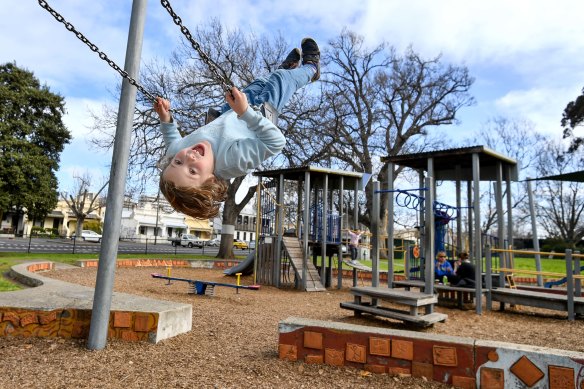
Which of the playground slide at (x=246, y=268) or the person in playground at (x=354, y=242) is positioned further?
the playground slide at (x=246, y=268)

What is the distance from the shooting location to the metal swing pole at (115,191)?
3.85 m

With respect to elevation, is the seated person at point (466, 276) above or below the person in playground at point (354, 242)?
below

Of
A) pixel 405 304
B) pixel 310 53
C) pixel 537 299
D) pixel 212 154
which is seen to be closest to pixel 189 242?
pixel 537 299

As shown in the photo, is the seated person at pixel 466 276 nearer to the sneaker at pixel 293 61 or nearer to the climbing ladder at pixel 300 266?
the climbing ladder at pixel 300 266

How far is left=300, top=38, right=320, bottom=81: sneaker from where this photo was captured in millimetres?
3128

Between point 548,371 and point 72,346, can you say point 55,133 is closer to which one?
point 72,346

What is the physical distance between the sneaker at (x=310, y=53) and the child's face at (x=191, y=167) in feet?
4.73

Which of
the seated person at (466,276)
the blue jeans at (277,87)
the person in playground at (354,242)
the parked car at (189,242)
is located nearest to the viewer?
the blue jeans at (277,87)

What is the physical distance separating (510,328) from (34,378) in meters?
6.59

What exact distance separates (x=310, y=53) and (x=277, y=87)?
0.47m

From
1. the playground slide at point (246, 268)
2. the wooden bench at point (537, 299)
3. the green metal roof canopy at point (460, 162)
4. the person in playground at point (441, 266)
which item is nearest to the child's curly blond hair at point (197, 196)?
the green metal roof canopy at point (460, 162)

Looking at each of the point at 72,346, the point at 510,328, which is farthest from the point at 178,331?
the point at 510,328

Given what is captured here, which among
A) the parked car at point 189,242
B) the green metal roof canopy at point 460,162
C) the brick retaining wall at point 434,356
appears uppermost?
the green metal roof canopy at point 460,162

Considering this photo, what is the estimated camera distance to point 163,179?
2125mm
